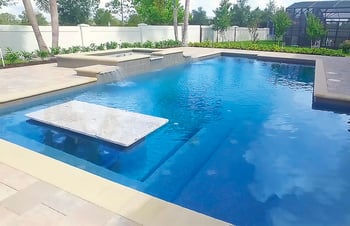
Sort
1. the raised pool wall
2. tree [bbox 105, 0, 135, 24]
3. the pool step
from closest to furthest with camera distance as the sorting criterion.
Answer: the pool step, the raised pool wall, tree [bbox 105, 0, 135, 24]

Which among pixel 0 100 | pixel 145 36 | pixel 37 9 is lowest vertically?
pixel 0 100

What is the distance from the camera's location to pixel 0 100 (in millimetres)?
6664

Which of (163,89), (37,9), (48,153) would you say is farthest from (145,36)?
(48,153)

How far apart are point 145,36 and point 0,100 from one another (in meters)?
16.1

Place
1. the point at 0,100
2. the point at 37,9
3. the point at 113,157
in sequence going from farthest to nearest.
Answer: the point at 37,9 < the point at 0,100 < the point at 113,157

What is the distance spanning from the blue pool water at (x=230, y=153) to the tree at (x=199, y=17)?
99.7ft

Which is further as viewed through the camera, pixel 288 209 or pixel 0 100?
pixel 0 100

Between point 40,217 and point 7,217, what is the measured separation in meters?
0.33

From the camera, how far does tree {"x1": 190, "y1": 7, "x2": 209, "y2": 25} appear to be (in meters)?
36.8

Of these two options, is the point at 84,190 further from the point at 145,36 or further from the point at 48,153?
the point at 145,36

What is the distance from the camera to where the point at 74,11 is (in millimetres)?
25625

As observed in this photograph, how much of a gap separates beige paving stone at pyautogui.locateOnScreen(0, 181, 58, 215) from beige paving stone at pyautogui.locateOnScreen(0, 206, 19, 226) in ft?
0.13

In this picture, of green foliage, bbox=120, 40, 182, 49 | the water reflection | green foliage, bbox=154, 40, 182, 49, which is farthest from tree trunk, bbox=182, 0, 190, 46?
the water reflection

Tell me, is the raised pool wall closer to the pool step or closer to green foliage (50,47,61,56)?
green foliage (50,47,61,56)
